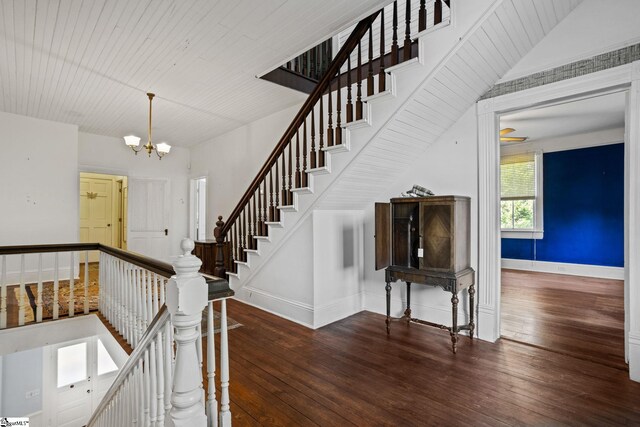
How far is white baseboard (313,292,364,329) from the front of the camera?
351 centimetres

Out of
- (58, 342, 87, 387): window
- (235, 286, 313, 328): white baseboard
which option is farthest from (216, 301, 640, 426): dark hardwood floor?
(58, 342, 87, 387): window

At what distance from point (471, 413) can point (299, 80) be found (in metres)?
4.07

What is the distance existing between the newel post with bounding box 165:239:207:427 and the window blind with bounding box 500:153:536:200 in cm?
769

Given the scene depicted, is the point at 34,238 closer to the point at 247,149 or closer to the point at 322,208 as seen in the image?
the point at 247,149

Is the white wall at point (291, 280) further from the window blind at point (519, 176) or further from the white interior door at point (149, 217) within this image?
the window blind at point (519, 176)

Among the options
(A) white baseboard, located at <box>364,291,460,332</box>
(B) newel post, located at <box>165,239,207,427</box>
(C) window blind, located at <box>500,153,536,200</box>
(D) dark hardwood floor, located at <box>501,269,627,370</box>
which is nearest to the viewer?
(B) newel post, located at <box>165,239,207,427</box>

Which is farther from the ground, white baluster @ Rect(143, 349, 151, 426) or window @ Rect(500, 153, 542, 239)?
window @ Rect(500, 153, 542, 239)

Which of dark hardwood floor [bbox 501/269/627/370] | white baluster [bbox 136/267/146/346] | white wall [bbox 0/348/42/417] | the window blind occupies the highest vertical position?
the window blind

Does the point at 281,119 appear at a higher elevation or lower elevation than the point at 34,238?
higher

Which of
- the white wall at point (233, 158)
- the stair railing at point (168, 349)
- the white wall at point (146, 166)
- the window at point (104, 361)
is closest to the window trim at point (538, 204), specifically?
the white wall at point (233, 158)

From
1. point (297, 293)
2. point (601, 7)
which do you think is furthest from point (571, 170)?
point (297, 293)

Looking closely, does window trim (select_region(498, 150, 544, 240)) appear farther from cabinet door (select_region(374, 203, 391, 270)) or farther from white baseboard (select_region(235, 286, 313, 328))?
white baseboard (select_region(235, 286, 313, 328))

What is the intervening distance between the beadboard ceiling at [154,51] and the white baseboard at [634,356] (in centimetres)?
329

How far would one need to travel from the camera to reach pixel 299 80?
430cm
